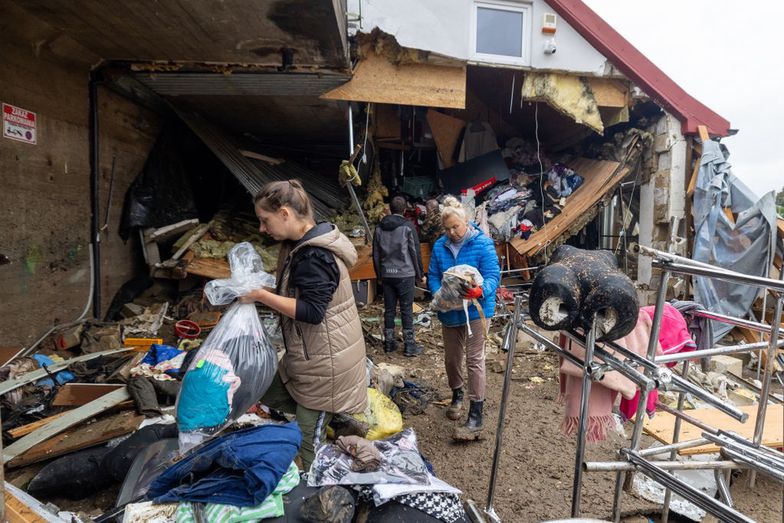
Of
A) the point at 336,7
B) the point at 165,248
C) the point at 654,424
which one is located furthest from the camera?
the point at 165,248

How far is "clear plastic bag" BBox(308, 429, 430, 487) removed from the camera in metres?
1.56

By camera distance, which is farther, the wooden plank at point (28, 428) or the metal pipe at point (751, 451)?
the wooden plank at point (28, 428)

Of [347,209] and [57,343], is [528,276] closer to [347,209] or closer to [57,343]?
[347,209]

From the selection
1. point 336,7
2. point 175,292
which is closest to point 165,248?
point 175,292

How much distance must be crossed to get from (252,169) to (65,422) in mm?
4229

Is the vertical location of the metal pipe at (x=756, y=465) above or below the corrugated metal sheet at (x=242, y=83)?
below

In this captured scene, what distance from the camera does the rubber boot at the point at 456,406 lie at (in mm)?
3346

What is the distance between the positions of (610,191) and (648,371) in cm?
583

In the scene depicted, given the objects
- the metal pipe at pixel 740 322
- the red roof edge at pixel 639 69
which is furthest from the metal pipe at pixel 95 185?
the red roof edge at pixel 639 69

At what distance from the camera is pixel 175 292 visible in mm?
5887

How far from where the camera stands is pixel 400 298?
4.92 meters

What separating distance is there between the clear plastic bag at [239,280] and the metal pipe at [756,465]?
191 cm

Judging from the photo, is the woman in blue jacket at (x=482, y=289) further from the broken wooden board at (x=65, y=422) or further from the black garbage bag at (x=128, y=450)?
the broken wooden board at (x=65, y=422)

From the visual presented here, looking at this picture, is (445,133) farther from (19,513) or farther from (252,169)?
(19,513)
